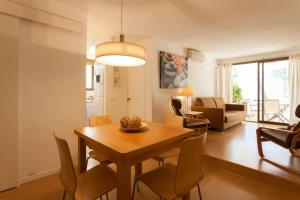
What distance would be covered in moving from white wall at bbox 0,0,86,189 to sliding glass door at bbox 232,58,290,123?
5.68m

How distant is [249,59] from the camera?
5.88 metres

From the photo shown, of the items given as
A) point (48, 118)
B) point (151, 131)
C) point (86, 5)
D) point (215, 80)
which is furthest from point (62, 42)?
point (215, 80)

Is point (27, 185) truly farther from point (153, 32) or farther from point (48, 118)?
point (153, 32)

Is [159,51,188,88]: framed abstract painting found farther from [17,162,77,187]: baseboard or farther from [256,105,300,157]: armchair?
[17,162,77,187]: baseboard

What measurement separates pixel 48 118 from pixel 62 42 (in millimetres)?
1108

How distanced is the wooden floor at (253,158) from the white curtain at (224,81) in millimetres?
2837

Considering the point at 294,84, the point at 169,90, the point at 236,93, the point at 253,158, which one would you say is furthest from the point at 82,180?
the point at 236,93

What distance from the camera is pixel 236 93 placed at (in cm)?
653

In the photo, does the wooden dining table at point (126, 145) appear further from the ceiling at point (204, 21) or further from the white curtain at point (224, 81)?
the white curtain at point (224, 81)

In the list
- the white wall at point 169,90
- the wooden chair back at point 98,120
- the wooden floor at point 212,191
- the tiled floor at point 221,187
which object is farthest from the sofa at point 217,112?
the wooden chair back at point 98,120

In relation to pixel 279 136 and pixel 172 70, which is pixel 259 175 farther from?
pixel 172 70

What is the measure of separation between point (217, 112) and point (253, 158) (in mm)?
1840

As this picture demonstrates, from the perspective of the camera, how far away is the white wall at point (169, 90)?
397 cm

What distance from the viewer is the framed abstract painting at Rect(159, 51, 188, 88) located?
4133 mm
